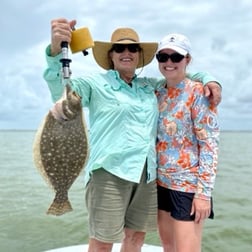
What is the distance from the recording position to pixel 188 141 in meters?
3.64

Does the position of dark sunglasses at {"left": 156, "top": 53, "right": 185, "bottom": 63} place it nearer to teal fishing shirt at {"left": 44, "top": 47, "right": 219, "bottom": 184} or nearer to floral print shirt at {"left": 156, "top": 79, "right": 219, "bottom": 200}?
floral print shirt at {"left": 156, "top": 79, "right": 219, "bottom": 200}

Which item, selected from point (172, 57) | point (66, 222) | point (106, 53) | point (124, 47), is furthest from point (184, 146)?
point (66, 222)

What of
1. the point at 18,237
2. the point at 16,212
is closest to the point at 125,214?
the point at 18,237

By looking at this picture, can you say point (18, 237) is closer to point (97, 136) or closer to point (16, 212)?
point (16, 212)

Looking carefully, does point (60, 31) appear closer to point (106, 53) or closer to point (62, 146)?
point (62, 146)

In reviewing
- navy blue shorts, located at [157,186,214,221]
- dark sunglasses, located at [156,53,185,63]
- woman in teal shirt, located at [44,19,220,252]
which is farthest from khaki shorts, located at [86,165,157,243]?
dark sunglasses, located at [156,53,185,63]

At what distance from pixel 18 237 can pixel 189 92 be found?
261 inches

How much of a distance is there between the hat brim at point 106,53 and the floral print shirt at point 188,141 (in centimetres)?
45

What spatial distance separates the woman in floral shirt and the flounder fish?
99 centimetres

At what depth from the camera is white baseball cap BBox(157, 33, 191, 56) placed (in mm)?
3537

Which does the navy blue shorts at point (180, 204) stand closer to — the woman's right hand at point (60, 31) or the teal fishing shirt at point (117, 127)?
the teal fishing shirt at point (117, 127)

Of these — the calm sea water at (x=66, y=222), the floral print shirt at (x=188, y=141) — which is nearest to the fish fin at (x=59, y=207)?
the floral print shirt at (x=188, y=141)

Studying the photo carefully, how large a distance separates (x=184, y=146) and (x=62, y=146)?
121cm

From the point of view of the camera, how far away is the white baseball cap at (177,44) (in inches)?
139
